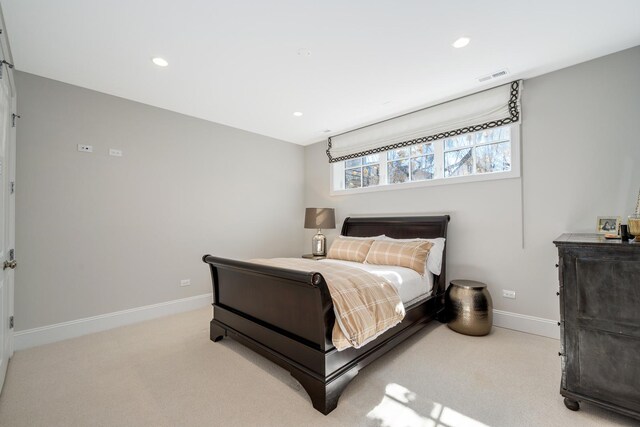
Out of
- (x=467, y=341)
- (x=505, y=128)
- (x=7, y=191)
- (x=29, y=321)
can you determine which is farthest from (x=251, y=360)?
(x=505, y=128)

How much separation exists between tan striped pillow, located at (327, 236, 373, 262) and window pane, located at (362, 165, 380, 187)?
1162 millimetres

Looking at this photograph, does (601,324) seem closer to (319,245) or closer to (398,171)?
(398,171)

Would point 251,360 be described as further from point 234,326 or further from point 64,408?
point 64,408

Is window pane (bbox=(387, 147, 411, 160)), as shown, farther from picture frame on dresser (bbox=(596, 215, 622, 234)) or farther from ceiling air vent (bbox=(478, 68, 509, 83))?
picture frame on dresser (bbox=(596, 215, 622, 234))

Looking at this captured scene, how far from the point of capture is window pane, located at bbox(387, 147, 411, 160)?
13.4 ft

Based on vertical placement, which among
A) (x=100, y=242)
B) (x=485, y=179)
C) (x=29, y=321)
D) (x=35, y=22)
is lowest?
(x=29, y=321)

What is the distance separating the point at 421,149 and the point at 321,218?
1826 mm

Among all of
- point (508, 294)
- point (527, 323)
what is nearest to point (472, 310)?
point (508, 294)

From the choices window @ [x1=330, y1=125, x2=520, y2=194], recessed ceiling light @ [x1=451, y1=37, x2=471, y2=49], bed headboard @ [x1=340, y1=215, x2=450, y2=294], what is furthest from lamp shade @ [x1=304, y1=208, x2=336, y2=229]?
recessed ceiling light @ [x1=451, y1=37, x2=471, y2=49]

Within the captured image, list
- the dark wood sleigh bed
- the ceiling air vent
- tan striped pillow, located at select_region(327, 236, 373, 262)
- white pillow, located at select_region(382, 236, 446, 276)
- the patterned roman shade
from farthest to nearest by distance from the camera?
tan striped pillow, located at select_region(327, 236, 373, 262) → white pillow, located at select_region(382, 236, 446, 276) → the patterned roman shade → the ceiling air vent → the dark wood sleigh bed

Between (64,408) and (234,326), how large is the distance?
3.98 feet

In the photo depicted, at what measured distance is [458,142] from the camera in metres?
3.60

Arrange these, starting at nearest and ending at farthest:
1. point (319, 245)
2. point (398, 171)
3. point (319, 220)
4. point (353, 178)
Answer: point (398, 171), point (319, 220), point (319, 245), point (353, 178)

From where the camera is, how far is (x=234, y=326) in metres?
2.66
